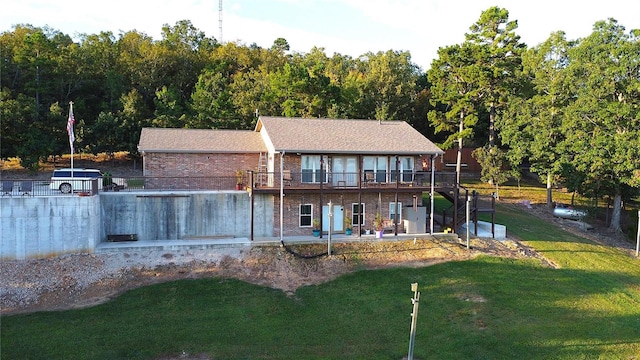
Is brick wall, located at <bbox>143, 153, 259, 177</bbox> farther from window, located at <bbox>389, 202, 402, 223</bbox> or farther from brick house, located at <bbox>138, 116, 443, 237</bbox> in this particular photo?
window, located at <bbox>389, 202, 402, 223</bbox>

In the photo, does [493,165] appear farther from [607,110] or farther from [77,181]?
[77,181]

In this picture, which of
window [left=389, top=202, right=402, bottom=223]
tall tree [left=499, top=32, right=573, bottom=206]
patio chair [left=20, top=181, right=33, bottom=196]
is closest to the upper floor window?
window [left=389, top=202, right=402, bottom=223]

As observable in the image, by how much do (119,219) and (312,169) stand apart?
9.98 m

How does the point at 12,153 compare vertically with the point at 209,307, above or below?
above

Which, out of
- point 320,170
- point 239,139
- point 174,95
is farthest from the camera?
point 174,95

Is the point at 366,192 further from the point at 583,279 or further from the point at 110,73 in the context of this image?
the point at 110,73

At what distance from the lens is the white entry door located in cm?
2512

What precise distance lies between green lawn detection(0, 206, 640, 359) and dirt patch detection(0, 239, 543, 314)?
0.80m

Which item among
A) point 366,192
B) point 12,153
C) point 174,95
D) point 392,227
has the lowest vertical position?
point 392,227

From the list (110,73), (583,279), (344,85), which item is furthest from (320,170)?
(110,73)

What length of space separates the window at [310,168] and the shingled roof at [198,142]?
3.05 metres

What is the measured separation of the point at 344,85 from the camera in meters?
49.0

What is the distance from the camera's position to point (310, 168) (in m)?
24.9

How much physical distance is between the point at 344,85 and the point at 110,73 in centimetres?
2345
